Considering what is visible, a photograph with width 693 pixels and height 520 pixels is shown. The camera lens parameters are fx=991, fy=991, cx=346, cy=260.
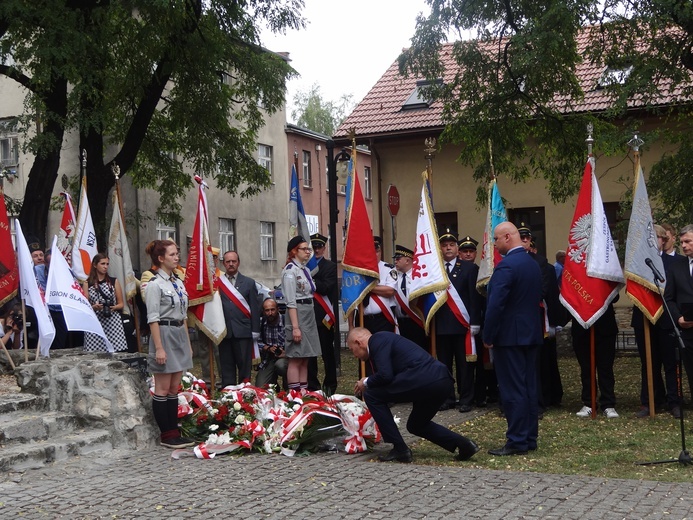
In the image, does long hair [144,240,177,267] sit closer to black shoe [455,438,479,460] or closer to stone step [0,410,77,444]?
stone step [0,410,77,444]

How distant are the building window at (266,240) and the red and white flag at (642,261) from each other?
29.1 m

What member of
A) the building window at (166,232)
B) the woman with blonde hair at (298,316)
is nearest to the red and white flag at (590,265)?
the woman with blonde hair at (298,316)

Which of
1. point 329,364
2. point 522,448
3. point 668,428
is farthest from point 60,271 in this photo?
point 668,428

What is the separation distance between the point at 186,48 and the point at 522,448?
11.8 m

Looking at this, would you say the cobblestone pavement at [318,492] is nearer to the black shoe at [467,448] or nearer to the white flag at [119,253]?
the black shoe at [467,448]

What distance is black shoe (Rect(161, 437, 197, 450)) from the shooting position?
9211 mm

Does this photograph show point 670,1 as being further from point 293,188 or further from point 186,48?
point 186,48

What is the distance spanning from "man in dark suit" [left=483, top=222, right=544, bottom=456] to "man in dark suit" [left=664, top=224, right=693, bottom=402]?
2.13 meters

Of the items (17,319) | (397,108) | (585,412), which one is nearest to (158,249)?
(17,319)

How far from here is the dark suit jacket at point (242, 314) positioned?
11.9 meters

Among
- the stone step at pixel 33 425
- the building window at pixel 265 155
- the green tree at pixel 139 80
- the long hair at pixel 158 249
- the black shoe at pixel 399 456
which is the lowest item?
the black shoe at pixel 399 456

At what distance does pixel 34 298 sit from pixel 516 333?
4859 millimetres

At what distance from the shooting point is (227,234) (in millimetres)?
37000

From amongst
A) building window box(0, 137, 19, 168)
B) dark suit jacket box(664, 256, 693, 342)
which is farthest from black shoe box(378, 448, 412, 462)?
building window box(0, 137, 19, 168)
